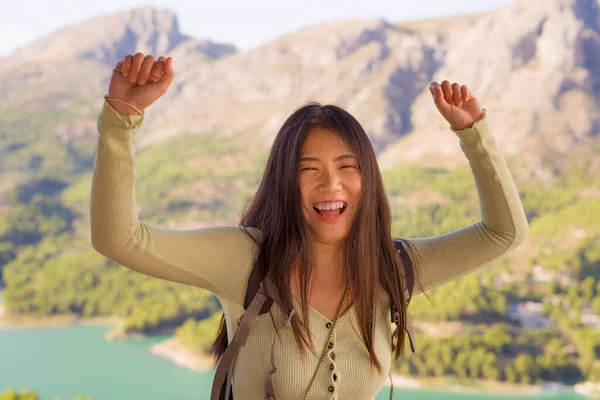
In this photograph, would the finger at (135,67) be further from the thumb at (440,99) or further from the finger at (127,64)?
the thumb at (440,99)

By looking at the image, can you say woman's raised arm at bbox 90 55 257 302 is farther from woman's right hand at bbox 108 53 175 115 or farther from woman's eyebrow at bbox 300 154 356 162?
woman's eyebrow at bbox 300 154 356 162

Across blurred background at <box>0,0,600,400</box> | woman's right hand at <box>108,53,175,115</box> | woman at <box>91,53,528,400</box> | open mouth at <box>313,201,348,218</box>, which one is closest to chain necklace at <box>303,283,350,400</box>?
woman at <box>91,53,528,400</box>

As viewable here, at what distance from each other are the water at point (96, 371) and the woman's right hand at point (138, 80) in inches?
656

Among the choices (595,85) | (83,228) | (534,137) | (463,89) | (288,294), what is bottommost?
(83,228)

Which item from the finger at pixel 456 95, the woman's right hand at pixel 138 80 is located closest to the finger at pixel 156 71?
the woman's right hand at pixel 138 80

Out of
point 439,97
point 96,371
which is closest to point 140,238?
point 439,97

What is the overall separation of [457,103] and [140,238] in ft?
1.46

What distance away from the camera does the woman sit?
2.76 ft

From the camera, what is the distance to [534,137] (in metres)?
22.8

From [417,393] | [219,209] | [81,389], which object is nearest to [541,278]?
[417,393]

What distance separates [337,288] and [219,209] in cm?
2373

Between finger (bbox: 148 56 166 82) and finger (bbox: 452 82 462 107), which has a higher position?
finger (bbox: 452 82 462 107)

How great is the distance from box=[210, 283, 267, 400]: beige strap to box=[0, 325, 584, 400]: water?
54.0ft

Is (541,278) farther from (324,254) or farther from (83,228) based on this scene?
(324,254)
